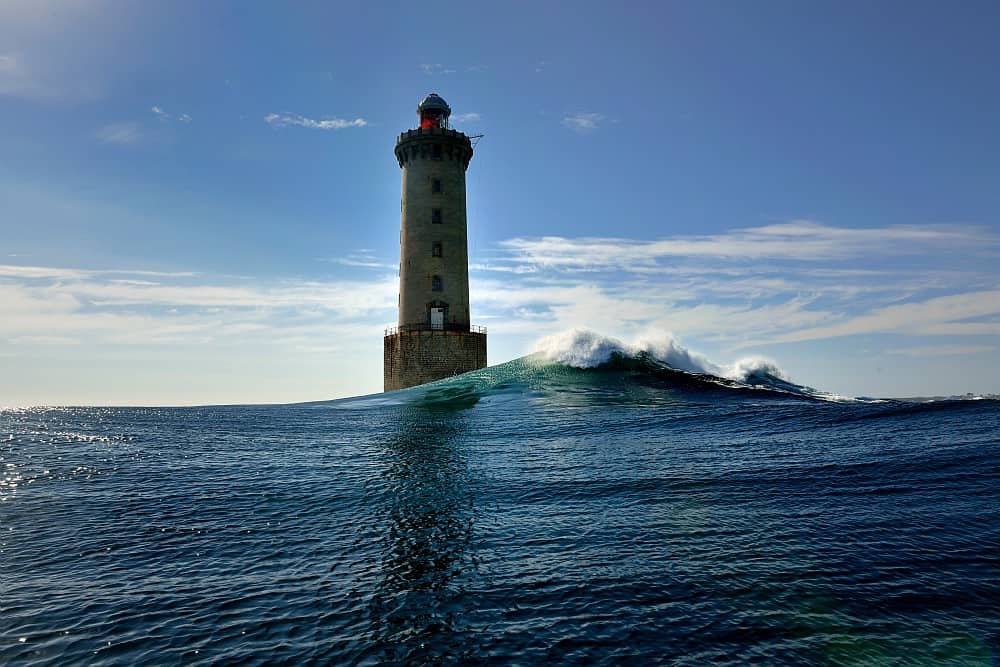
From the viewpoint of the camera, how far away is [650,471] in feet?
45.2

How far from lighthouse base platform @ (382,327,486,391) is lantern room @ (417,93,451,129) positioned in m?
18.0

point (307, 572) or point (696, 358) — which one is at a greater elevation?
point (696, 358)

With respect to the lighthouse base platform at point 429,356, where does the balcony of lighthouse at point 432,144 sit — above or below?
above

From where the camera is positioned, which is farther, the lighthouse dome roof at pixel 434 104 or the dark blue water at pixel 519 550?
the lighthouse dome roof at pixel 434 104

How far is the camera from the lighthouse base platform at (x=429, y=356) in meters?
46.5

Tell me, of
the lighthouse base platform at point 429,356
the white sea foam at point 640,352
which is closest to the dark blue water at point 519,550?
the white sea foam at point 640,352

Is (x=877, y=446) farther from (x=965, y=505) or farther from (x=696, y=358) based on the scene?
(x=696, y=358)

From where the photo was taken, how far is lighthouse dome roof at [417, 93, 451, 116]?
5075cm

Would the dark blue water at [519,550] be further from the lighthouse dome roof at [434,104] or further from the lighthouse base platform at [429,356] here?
the lighthouse dome roof at [434,104]

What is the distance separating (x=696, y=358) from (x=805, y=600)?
32231mm

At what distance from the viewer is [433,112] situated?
50750 mm

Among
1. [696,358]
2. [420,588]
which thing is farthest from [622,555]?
[696,358]

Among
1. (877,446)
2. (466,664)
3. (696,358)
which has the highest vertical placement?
(696,358)

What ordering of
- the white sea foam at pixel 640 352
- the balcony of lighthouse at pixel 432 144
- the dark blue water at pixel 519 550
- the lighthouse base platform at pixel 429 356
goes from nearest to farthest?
the dark blue water at pixel 519 550 < the white sea foam at pixel 640 352 < the lighthouse base platform at pixel 429 356 < the balcony of lighthouse at pixel 432 144
